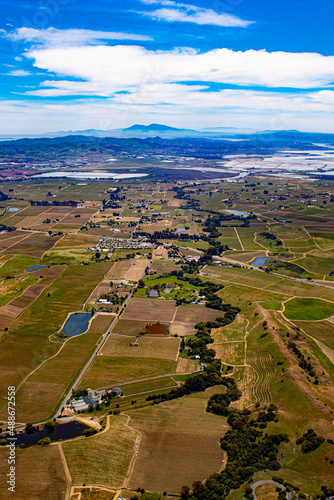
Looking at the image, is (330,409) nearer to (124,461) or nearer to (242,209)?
(124,461)

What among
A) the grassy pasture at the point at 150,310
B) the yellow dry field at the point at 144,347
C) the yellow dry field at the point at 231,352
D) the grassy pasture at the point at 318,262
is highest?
the grassy pasture at the point at 318,262

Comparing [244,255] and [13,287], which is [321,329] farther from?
[13,287]

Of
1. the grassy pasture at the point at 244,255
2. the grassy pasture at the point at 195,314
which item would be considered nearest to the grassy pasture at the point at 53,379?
the grassy pasture at the point at 195,314

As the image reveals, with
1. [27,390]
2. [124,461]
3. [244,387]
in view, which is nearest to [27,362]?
[27,390]

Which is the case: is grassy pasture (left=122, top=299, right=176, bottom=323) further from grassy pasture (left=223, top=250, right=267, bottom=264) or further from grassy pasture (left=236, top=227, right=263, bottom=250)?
grassy pasture (left=236, top=227, right=263, bottom=250)

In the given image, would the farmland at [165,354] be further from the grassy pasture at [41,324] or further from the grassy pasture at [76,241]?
the grassy pasture at [76,241]

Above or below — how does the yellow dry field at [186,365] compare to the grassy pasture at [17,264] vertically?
below
